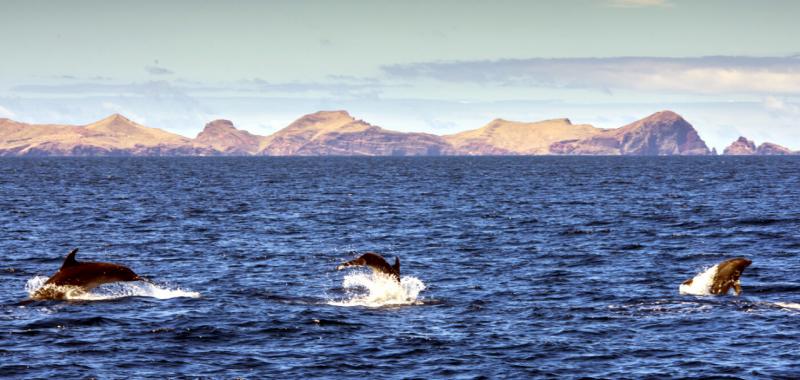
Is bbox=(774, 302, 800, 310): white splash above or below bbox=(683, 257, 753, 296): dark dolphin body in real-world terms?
below

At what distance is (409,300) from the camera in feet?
105

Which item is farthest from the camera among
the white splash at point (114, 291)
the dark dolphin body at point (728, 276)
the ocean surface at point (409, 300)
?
the dark dolphin body at point (728, 276)

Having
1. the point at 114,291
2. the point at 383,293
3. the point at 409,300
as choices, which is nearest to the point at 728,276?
the point at 409,300

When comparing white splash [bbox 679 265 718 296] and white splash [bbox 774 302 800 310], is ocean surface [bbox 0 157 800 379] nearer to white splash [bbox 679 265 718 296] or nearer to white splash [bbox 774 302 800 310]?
white splash [bbox 774 302 800 310]

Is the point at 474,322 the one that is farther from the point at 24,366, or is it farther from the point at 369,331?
the point at 24,366

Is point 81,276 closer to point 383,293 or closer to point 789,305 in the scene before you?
point 383,293

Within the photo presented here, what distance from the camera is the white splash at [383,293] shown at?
31.8 metres

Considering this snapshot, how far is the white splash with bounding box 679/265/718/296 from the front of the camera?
3288cm

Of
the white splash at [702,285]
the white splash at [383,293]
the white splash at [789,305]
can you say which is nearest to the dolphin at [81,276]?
the white splash at [383,293]

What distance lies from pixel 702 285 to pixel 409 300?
9.73 metres

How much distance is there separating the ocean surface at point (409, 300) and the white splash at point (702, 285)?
44cm

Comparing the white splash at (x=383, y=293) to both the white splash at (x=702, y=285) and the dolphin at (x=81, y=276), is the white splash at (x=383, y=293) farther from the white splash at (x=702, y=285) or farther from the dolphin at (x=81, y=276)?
the white splash at (x=702, y=285)

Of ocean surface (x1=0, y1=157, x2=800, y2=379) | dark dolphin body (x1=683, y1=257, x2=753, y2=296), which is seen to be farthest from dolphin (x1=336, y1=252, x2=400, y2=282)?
dark dolphin body (x1=683, y1=257, x2=753, y2=296)

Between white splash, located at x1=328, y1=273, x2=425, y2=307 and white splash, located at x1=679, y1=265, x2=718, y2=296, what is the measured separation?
8.88m
